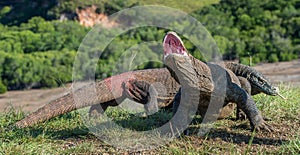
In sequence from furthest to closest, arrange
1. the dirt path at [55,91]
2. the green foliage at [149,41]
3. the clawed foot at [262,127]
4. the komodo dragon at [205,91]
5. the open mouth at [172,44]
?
1. the green foliage at [149,41]
2. the dirt path at [55,91]
3. the clawed foot at [262,127]
4. the komodo dragon at [205,91]
5. the open mouth at [172,44]

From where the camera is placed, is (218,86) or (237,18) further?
(237,18)

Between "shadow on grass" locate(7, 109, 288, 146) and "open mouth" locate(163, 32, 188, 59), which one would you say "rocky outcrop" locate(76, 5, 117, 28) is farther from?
"open mouth" locate(163, 32, 188, 59)

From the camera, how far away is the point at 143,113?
4656 millimetres

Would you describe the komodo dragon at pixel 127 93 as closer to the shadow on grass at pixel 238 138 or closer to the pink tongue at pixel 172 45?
the shadow on grass at pixel 238 138

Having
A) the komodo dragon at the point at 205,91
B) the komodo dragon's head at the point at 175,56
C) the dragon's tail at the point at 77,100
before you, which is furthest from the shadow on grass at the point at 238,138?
the dragon's tail at the point at 77,100

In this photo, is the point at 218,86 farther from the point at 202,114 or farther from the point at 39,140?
the point at 39,140

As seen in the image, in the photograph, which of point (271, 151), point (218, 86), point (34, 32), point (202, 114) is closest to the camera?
point (271, 151)

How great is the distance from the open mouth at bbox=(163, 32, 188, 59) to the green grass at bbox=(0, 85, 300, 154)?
0.59 meters

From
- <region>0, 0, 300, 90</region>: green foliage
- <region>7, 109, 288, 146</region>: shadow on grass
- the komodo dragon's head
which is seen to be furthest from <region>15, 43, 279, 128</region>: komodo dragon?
<region>0, 0, 300, 90</region>: green foliage

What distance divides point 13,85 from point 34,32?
12.5 m

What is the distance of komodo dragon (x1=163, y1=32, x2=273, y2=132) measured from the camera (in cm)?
299

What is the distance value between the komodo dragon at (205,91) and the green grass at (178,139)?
152mm

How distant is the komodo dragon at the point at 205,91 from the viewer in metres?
2.99

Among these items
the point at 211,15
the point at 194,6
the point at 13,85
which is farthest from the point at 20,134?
the point at 194,6
